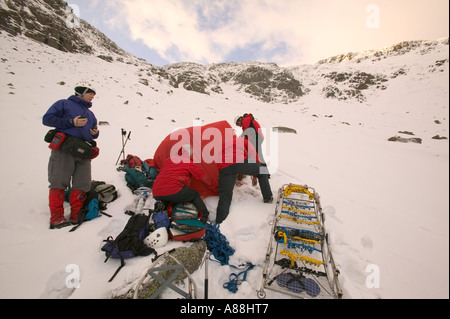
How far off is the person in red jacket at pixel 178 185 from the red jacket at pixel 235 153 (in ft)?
2.10

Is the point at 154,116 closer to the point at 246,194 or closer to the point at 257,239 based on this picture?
the point at 246,194

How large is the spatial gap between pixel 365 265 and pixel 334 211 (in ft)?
4.66

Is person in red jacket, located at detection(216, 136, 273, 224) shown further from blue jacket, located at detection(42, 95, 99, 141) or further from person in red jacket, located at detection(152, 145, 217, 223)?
blue jacket, located at detection(42, 95, 99, 141)

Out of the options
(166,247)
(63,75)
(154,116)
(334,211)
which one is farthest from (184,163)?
(63,75)

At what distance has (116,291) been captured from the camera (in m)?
2.20

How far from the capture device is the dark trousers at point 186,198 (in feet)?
Result: 12.1

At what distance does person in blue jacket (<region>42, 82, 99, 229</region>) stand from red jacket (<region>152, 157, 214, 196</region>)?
4.37 feet

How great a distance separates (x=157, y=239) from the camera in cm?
299

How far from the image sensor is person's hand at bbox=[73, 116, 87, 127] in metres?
3.28

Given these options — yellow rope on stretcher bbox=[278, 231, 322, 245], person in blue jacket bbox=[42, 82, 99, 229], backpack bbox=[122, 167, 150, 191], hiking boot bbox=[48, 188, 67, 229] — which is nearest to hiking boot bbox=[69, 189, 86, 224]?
person in blue jacket bbox=[42, 82, 99, 229]

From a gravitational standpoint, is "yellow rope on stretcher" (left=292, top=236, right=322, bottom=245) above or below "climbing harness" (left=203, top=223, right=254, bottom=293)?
above

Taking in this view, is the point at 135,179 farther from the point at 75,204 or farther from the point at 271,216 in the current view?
the point at 271,216

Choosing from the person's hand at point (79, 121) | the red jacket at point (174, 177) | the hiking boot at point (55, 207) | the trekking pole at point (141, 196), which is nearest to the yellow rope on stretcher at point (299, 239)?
the red jacket at point (174, 177)

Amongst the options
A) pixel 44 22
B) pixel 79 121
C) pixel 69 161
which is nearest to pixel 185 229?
pixel 69 161
